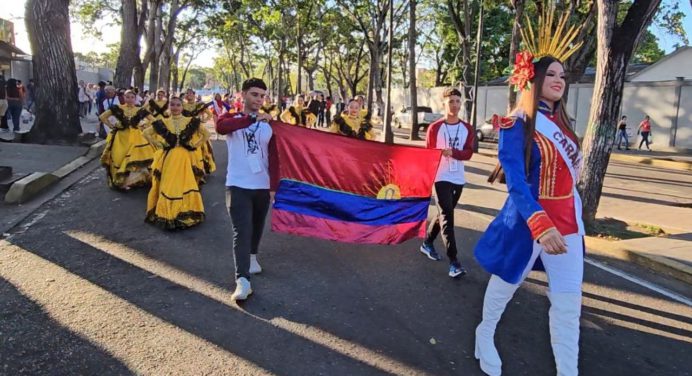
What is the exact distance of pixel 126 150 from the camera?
375 inches

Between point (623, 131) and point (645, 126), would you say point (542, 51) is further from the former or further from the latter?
point (623, 131)

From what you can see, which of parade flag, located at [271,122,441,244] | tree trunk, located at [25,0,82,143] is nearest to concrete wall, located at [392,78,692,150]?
tree trunk, located at [25,0,82,143]

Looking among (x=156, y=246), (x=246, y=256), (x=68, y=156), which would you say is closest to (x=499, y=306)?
(x=246, y=256)

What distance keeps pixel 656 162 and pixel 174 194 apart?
18.9 metres

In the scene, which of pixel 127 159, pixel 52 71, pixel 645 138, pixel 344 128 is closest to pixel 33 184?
pixel 127 159

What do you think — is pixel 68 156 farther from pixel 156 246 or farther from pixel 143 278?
pixel 143 278

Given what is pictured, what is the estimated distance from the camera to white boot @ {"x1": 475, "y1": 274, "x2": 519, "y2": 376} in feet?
11.4

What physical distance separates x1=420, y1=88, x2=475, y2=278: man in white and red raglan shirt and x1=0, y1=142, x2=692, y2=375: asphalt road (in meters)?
0.40

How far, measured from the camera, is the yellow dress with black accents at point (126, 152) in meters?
9.29

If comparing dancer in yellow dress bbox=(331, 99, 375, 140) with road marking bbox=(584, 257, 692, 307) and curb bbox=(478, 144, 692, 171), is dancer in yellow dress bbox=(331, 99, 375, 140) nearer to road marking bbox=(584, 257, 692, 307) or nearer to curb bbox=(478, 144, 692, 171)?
road marking bbox=(584, 257, 692, 307)

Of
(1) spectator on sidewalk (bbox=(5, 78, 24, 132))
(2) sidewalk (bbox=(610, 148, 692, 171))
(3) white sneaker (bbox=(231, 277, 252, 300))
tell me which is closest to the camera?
(3) white sneaker (bbox=(231, 277, 252, 300))

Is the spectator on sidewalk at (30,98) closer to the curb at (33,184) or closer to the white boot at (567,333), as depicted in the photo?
the curb at (33,184)

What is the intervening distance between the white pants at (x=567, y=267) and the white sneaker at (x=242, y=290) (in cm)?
246

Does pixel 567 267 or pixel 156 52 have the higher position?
pixel 156 52
